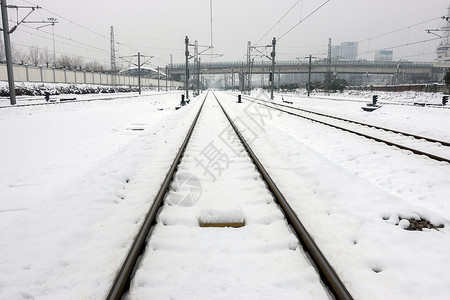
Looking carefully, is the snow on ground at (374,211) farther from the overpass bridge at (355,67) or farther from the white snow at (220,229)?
the overpass bridge at (355,67)

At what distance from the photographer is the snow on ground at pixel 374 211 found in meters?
3.08

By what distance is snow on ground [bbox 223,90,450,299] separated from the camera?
10.1 ft

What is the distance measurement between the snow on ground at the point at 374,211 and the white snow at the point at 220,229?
2 centimetres

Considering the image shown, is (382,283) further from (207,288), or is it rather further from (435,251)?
(207,288)

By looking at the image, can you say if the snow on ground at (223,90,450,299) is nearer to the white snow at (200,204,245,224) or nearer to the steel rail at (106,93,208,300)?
the white snow at (200,204,245,224)

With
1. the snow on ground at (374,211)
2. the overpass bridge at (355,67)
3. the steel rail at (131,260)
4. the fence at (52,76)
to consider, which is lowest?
the snow on ground at (374,211)

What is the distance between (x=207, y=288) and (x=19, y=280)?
1928mm

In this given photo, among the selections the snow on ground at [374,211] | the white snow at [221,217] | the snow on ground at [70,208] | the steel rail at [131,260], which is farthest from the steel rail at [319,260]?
the snow on ground at [70,208]

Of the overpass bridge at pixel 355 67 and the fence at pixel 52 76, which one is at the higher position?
the overpass bridge at pixel 355 67

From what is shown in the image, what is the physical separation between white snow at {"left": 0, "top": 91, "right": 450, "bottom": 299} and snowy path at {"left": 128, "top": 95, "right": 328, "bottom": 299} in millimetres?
14

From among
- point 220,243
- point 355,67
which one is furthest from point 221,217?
point 355,67

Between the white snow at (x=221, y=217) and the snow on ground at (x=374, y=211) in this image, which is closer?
the snow on ground at (x=374, y=211)

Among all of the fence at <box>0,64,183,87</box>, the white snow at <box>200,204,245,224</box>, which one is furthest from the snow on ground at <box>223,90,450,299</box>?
the fence at <box>0,64,183,87</box>

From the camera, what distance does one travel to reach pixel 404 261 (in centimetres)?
337
